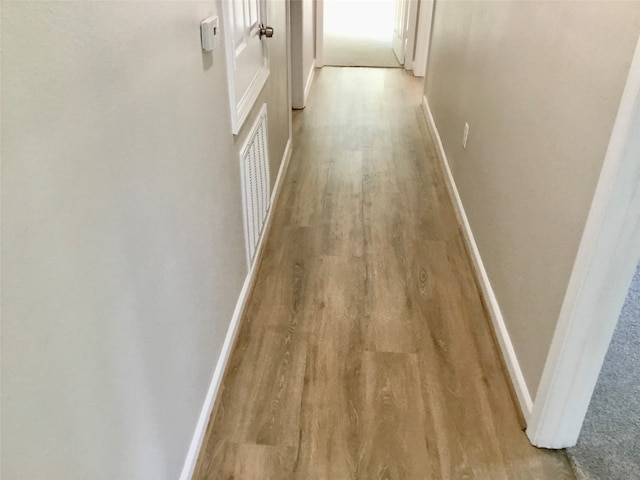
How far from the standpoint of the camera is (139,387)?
3.90ft

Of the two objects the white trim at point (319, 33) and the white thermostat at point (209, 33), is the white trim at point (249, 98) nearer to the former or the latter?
the white thermostat at point (209, 33)

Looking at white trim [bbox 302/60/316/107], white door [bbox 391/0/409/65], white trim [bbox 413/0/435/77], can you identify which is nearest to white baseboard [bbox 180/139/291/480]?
white trim [bbox 302/60/316/107]

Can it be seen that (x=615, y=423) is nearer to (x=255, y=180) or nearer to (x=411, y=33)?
(x=255, y=180)

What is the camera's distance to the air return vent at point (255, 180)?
87.9 inches

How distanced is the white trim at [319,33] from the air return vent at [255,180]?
3445mm

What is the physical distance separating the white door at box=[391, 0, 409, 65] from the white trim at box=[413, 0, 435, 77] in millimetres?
238

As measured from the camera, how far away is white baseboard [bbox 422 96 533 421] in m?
1.85

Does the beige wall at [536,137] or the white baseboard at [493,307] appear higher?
the beige wall at [536,137]

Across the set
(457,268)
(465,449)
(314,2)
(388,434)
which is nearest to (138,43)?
(388,434)

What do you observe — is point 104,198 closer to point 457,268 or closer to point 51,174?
point 51,174

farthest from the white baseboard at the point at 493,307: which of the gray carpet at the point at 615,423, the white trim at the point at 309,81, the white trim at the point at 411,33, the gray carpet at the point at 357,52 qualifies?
the gray carpet at the point at 357,52

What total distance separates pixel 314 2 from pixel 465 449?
4.85m

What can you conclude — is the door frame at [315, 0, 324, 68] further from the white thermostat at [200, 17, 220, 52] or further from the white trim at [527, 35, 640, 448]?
the white trim at [527, 35, 640, 448]

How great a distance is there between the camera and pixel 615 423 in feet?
5.98
